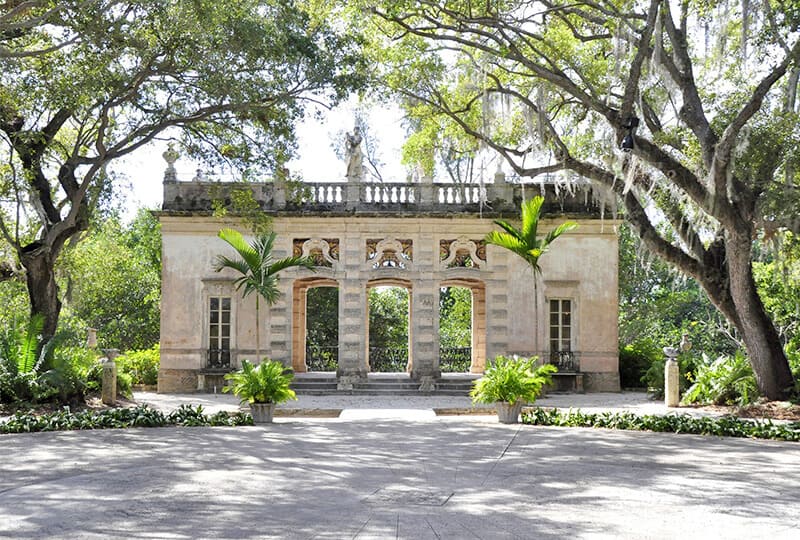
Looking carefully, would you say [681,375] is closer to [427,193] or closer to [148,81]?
[427,193]

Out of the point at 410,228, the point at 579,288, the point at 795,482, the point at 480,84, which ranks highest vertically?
the point at 480,84

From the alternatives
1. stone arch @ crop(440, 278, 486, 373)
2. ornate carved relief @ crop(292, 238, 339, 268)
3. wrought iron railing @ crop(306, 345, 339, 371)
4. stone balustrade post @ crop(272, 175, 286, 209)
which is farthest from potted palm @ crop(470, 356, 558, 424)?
wrought iron railing @ crop(306, 345, 339, 371)

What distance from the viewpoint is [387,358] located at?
2519 centimetres

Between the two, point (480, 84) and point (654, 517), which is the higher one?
point (480, 84)

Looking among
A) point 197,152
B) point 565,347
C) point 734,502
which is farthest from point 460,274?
point 734,502

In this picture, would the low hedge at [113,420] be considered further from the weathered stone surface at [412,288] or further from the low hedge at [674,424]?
the weathered stone surface at [412,288]

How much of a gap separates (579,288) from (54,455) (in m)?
12.4

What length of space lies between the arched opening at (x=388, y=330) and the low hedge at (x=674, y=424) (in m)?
12.7

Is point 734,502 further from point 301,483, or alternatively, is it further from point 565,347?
point 565,347

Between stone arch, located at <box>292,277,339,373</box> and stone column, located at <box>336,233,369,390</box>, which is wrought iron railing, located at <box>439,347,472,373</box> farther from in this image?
stone column, located at <box>336,233,369,390</box>

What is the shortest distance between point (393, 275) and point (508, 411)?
6.87 meters

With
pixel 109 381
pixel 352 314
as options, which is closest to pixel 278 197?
pixel 352 314

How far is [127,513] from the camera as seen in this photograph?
242 inches

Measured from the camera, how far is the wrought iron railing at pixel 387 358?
82.3 ft
